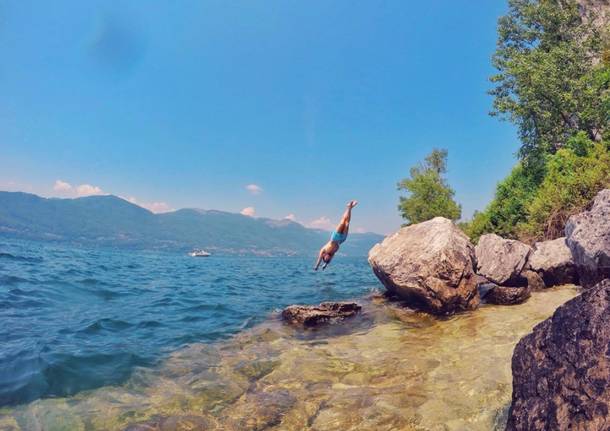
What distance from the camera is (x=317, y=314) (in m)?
12.1

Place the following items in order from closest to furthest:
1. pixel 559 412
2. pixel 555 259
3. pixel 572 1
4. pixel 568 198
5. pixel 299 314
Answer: pixel 559 412
pixel 299 314
pixel 555 259
pixel 568 198
pixel 572 1

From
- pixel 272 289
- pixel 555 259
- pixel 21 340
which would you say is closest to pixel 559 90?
pixel 555 259

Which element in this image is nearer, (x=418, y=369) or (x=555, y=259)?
(x=418, y=369)

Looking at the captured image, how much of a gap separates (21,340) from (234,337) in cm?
571

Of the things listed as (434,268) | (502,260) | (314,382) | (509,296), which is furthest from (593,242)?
(314,382)

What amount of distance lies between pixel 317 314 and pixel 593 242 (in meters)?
9.05

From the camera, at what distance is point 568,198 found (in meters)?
17.4

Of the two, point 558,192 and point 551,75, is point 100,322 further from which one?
point 551,75

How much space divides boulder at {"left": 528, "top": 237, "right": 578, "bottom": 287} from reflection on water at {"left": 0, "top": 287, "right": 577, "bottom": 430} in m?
4.82

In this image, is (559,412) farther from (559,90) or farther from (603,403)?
(559,90)

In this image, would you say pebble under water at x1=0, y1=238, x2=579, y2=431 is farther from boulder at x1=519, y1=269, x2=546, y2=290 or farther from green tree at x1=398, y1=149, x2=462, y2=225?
green tree at x1=398, y1=149, x2=462, y2=225

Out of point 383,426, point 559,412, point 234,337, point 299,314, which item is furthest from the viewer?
point 299,314

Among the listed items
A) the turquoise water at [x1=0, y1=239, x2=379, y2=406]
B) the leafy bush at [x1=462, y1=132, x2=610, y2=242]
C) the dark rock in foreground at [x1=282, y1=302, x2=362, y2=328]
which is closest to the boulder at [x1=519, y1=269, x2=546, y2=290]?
the leafy bush at [x1=462, y1=132, x2=610, y2=242]

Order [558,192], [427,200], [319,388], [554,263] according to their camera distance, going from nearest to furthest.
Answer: [319,388]
[554,263]
[558,192]
[427,200]
